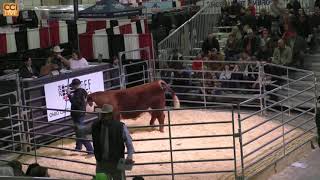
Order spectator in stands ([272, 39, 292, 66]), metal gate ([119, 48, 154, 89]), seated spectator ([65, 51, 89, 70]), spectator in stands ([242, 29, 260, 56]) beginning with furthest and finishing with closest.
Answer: spectator in stands ([242, 29, 260, 56]), metal gate ([119, 48, 154, 89]), spectator in stands ([272, 39, 292, 66]), seated spectator ([65, 51, 89, 70])

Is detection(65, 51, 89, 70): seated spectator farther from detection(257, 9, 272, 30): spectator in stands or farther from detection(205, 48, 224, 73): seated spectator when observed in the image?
detection(257, 9, 272, 30): spectator in stands

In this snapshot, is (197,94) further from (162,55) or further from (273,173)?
(273,173)

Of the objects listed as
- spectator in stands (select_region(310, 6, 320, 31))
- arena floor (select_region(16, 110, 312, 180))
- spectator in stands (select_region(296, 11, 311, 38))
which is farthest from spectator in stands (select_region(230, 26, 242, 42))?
arena floor (select_region(16, 110, 312, 180))

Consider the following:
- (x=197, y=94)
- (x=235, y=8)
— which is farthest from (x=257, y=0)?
(x=197, y=94)

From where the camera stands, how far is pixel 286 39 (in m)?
17.5

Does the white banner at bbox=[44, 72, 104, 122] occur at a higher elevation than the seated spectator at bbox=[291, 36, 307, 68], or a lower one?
lower

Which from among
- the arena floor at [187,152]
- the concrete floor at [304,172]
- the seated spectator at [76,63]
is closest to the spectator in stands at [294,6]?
the arena floor at [187,152]

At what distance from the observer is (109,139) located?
28.3ft

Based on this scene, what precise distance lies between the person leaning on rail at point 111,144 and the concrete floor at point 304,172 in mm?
3763

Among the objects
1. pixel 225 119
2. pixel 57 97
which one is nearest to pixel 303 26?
pixel 225 119

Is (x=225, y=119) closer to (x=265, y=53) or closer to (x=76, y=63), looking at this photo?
(x=265, y=53)

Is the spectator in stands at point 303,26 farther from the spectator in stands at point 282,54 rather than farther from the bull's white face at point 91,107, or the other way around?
the bull's white face at point 91,107

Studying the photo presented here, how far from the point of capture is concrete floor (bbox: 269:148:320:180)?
37.4 ft

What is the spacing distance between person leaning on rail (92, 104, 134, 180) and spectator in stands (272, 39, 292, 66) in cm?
924
